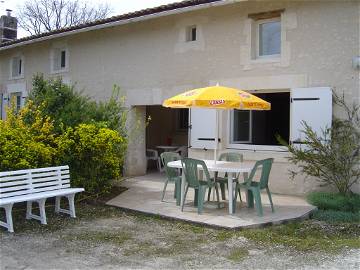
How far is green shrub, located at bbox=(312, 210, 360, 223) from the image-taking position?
679 centimetres

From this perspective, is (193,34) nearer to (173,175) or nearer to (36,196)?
(173,175)

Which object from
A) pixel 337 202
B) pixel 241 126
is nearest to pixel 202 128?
pixel 241 126

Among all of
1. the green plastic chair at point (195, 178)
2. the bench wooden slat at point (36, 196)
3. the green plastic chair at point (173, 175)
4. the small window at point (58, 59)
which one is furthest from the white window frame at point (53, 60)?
the green plastic chair at point (195, 178)

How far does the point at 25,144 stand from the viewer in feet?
23.4

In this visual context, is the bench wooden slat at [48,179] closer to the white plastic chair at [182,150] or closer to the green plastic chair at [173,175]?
the green plastic chair at [173,175]

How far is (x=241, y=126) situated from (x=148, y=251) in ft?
16.6

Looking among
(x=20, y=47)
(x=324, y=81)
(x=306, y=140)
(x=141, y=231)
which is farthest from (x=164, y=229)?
(x=20, y=47)

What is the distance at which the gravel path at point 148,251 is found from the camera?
15.8ft

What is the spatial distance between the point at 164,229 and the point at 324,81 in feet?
13.7

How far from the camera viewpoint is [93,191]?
8375 millimetres

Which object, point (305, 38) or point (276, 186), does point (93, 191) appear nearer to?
point (276, 186)

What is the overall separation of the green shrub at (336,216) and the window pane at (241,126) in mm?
3055

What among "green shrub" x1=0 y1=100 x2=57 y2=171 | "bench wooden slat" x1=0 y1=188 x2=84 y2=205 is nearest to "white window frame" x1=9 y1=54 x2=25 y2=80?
"green shrub" x1=0 y1=100 x2=57 y2=171

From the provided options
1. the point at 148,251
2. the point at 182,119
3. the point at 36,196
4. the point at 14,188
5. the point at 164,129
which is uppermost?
the point at 182,119
